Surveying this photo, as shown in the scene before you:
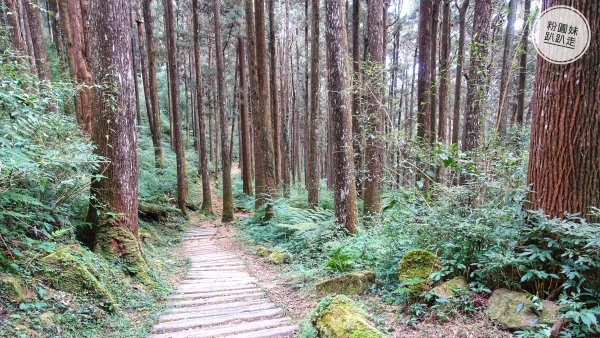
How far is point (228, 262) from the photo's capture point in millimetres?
7535

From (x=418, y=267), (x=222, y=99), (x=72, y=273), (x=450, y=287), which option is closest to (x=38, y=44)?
(x=222, y=99)

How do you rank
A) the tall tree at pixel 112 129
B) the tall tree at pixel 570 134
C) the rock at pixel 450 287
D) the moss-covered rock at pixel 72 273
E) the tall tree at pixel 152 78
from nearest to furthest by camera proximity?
1. the tall tree at pixel 570 134
2. the rock at pixel 450 287
3. the moss-covered rock at pixel 72 273
4. the tall tree at pixel 112 129
5. the tall tree at pixel 152 78

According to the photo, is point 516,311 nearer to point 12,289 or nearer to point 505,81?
point 12,289

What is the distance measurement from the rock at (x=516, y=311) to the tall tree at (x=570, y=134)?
89 centimetres

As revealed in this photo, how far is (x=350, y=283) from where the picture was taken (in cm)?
450

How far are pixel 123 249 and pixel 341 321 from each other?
3976 mm

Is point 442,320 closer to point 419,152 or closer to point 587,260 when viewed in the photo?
point 587,260

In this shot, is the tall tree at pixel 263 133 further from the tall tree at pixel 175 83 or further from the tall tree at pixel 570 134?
the tall tree at pixel 570 134

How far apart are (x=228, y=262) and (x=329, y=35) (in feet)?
18.4

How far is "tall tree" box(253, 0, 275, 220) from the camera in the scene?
1105 centimetres

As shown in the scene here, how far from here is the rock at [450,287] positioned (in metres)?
3.47

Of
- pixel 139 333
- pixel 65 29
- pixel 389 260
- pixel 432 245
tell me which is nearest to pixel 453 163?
pixel 432 245

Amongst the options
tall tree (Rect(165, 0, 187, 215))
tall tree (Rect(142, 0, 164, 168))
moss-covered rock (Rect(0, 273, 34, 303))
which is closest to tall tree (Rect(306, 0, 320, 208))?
tall tree (Rect(165, 0, 187, 215))

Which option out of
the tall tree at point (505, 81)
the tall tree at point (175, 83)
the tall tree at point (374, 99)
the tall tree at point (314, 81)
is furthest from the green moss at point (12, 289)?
the tall tree at point (175, 83)
